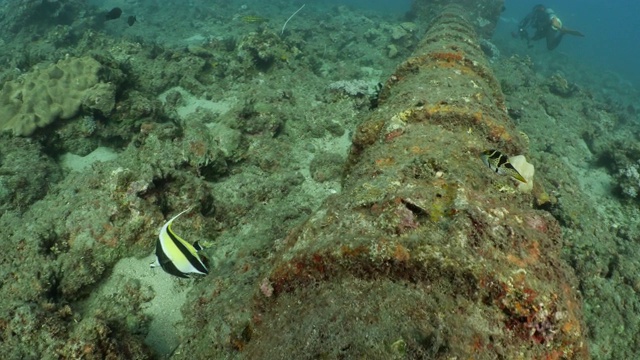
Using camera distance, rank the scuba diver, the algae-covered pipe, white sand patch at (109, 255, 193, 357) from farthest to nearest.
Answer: the scuba diver < white sand patch at (109, 255, 193, 357) < the algae-covered pipe

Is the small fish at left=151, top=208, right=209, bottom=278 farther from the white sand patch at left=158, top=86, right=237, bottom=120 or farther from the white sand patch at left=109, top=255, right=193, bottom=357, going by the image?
the white sand patch at left=158, top=86, right=237, bottom=120

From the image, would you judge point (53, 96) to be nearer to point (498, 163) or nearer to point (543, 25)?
point (498, 163)

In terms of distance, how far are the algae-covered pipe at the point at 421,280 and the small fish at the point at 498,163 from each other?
6.1 inches

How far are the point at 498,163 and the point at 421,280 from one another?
58.6 inches

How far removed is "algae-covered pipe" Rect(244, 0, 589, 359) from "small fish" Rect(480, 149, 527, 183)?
15 centimetres

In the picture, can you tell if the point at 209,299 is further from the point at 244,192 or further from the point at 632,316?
the point at 632,316

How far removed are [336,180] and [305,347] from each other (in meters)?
4.11

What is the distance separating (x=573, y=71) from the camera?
24.2 metres

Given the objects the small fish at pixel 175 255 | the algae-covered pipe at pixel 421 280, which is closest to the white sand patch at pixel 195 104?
the small fish at pixel 175 255

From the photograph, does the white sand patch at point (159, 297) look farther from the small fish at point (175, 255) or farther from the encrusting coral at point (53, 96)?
the encrusting coral at point (53, 96)

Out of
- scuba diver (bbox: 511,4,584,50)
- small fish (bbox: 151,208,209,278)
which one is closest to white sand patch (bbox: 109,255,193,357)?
small fish (bbox: 151,208,209,278)

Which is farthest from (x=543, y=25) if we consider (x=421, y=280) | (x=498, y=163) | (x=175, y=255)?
(x=175, y=255)

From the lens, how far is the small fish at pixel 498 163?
113 inches

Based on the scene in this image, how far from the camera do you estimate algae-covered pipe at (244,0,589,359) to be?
1.66 m
